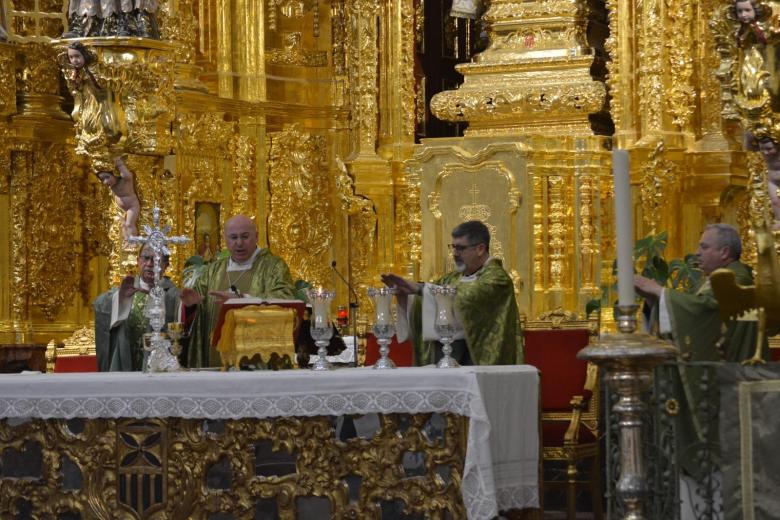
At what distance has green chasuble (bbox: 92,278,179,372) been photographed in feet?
35.7

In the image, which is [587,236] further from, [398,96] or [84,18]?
[84,18]

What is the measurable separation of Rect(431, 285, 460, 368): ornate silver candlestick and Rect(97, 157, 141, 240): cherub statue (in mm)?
4389

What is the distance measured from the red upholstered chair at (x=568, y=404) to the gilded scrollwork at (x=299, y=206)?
3.22 metres

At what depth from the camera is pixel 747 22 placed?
9781 millimetres

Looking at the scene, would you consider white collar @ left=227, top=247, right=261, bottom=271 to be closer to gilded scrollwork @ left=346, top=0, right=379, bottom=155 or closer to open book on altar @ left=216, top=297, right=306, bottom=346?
open book on altar @ left=216, top=297, right=306, bottom=346

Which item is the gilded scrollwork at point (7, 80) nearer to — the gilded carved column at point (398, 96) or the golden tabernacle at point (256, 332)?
the gilded carved column at point (398, 96)

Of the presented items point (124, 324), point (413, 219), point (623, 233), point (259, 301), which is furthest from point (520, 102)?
point (623, 233)

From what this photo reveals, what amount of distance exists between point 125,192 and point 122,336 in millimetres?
2898

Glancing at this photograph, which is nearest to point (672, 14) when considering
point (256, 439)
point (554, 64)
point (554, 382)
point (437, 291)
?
point (554, 64)

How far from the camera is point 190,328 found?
35.4ft

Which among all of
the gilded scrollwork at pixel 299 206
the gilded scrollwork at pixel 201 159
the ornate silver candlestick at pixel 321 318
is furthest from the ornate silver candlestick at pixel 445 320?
the gilded scrollwork at pixel 299 206

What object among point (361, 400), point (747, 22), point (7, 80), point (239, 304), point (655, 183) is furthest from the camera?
point (7, 80)

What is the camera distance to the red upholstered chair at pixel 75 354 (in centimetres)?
1293

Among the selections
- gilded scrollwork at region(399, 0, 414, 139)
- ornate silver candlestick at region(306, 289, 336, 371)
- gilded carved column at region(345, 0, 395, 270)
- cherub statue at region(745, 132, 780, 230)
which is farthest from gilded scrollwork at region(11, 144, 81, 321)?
cherub statue at region(745, 132, 780, 230)
